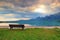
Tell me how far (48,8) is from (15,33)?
104 cm

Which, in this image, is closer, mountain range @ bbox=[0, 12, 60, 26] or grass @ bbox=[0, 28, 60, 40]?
grass @ bbox=[0, 28, 60, 40]

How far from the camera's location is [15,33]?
4230 millimetres

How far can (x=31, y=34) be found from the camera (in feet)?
13.9

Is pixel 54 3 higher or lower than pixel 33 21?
Answer: higher

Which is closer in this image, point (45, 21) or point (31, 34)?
point (31, 34)

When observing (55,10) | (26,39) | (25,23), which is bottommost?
(26,39)

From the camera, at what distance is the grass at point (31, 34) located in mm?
4187

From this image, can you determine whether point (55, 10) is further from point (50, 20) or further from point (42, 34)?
point (42, 34)

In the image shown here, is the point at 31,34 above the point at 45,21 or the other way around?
the other way around

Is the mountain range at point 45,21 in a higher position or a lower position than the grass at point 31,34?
higher

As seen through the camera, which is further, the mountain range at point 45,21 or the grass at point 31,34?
the mountain range at point 45,21

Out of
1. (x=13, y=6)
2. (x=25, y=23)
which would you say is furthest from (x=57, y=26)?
(x=13, y=6)

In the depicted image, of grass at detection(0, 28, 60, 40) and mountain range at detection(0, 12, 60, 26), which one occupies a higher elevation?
mountain range at detection(0, 12, 60, 26)

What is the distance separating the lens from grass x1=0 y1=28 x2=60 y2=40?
4.19 metres
